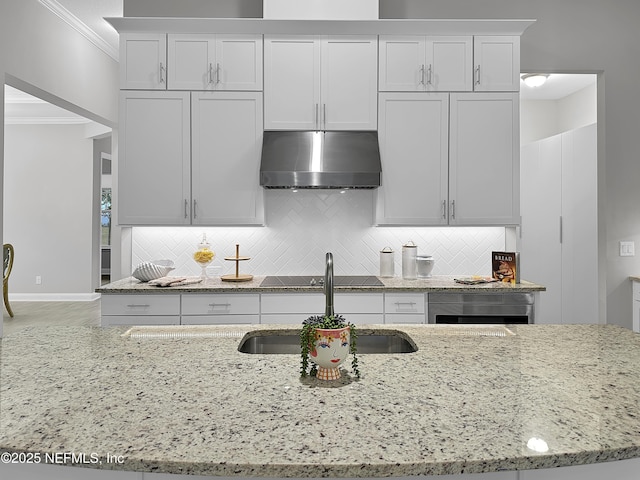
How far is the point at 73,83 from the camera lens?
498 cm

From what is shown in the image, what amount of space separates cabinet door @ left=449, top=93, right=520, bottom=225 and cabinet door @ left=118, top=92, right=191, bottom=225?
200cm

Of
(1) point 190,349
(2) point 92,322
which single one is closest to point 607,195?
(1) point 190,349

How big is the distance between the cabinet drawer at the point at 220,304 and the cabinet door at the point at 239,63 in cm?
154

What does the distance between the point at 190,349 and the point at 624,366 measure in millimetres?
1349

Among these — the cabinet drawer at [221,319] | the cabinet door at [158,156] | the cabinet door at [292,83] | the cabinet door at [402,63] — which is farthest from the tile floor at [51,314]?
the cabinet door at [402,63]

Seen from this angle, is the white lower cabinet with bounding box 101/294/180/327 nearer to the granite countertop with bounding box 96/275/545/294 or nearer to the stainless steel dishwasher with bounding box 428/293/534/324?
the granite countertop with bounding box 96/275/545/294

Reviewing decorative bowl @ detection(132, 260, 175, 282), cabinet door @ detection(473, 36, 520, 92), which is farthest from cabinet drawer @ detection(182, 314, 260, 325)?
cabinet door @ detection(473, 36, 520, 92)

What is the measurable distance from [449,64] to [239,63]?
158 cm

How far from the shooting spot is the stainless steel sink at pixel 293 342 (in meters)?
1.80

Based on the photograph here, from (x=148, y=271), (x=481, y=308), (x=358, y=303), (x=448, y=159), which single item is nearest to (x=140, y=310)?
(x=148, y=271)

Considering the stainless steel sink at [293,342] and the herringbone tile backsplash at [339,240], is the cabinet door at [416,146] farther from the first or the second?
the stainless steel sink at [293,342]

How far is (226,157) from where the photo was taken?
10.9 ft

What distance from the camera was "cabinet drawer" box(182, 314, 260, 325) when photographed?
3035mm

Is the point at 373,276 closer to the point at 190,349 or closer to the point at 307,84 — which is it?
the point at 307,84
